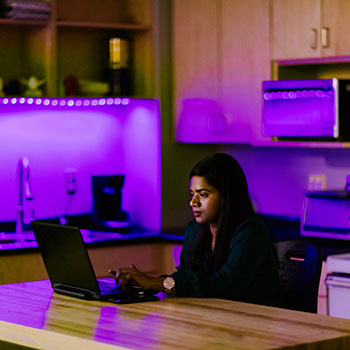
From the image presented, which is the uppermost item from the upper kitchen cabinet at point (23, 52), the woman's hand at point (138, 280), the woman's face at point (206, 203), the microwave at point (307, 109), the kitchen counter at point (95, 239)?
the upper kitchen cabinet at point (23, 52)

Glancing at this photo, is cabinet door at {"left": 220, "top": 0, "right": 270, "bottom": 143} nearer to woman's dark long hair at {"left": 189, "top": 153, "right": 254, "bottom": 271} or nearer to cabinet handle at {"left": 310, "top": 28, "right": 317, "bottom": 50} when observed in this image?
cabinet handle at {"left": 310, "top": 28, "right": 317, "bottom": 50}

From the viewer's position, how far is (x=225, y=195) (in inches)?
137

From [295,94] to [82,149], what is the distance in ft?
5.07

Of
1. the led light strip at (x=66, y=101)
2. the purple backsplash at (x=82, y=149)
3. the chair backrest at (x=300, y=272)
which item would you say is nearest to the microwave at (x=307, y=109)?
the purple backsplash at (x=82, y=149)

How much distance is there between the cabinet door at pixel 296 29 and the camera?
4809 mm

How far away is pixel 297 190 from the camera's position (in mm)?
5477

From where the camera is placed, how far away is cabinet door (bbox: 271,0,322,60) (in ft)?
15.8

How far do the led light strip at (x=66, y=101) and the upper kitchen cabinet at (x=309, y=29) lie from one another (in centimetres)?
107

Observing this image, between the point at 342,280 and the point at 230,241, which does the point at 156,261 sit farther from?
the point at 230,241

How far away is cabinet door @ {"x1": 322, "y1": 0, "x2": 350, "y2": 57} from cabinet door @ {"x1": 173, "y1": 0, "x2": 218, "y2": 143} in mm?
822

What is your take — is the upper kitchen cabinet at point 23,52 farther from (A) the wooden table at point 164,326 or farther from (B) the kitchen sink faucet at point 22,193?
(A) the wooden table at point 164,326

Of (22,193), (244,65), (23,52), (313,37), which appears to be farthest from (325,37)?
(22,193)

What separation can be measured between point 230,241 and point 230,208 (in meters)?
0.13

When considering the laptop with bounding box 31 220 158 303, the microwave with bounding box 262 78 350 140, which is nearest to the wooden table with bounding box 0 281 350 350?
the laptop with bounding box 31 220 158 303
